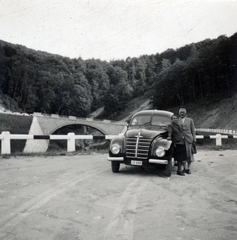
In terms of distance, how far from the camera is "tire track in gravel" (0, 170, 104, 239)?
13.4 ft

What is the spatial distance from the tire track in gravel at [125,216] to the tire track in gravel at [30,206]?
1.21m

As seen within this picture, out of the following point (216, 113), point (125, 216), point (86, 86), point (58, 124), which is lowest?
point (125, 216)

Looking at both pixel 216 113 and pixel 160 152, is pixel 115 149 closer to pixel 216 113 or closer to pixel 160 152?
pixel 160 152

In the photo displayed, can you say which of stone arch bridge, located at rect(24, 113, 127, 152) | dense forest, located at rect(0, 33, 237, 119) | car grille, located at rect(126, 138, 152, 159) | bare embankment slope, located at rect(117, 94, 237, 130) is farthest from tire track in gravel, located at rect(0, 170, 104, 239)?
dense forest, located at rect(0, 33, 237, 119)

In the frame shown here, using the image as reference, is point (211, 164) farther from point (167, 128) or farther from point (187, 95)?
point (187, 95)

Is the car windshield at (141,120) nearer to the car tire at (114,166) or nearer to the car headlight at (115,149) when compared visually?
the car headlight at (115,149)

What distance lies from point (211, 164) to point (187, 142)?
2453mm

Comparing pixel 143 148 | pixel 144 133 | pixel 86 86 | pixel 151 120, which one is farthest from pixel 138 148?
pixel 86 86

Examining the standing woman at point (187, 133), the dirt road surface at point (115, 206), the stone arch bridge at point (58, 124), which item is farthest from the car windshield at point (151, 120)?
the stone arch bridge at point (58, 124)

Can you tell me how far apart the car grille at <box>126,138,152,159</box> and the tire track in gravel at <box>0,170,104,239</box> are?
169 cm

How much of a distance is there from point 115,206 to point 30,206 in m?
1.34

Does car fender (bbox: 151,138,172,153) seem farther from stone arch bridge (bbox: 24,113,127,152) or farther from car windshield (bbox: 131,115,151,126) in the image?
stone arch bridge (bbox: 24,113,127,152)

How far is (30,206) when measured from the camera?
504cm

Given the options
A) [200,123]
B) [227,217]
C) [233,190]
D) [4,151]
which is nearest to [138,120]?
[233,190]
